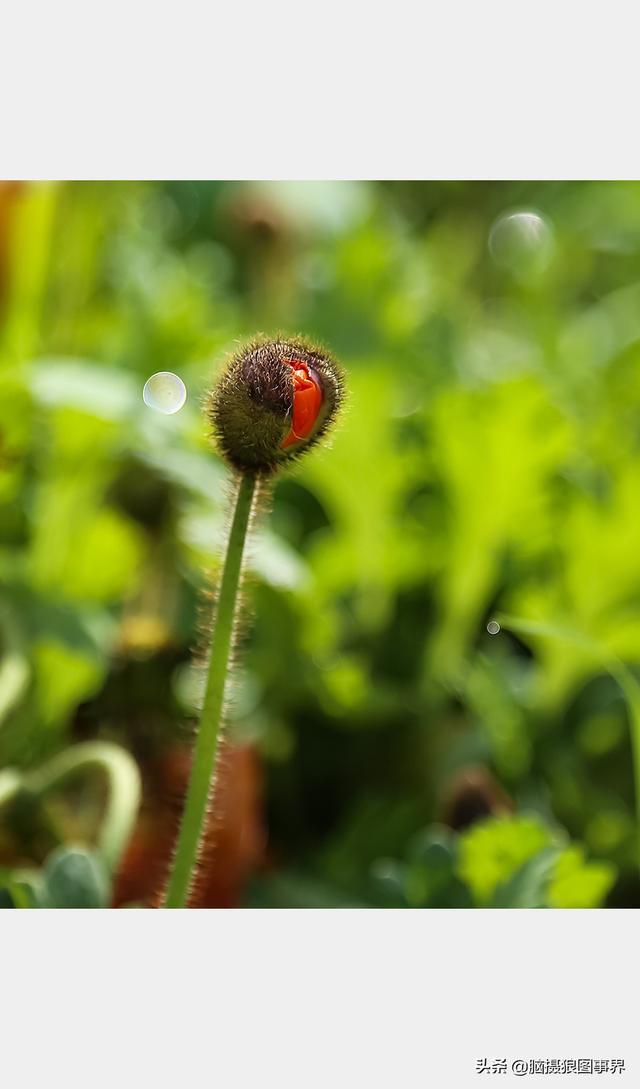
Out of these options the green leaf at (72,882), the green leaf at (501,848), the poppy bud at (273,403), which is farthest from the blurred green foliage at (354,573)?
the poppy bud at (273,403)

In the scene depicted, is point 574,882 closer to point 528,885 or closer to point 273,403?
point 528,885

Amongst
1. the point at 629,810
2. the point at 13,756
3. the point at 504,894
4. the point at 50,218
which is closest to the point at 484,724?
the point at 629,810

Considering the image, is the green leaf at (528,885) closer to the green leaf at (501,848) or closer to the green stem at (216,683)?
the green leaf at (501,848)

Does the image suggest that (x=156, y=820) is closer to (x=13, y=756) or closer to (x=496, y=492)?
(x=13, y=756)

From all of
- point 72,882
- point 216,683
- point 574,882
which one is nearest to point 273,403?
→ point 216,683

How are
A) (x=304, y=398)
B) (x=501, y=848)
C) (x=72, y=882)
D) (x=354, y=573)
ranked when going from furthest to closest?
(x=354, y=573) → (x=501, y=848) → (x=72, y=882) → (x=304, y=398)

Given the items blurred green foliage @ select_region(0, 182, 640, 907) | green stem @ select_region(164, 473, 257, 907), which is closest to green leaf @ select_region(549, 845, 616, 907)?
blurred green foliage @ select_region(0, 182, 640, 907)

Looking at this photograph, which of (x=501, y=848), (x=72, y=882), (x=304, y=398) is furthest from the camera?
(x=501, y=848)

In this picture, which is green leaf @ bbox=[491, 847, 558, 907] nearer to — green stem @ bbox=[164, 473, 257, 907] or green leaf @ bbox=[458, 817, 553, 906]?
green leaf @ bbox=[458, 817, 553, 906]
